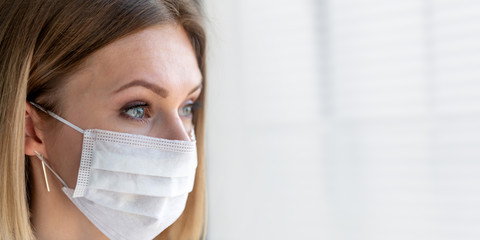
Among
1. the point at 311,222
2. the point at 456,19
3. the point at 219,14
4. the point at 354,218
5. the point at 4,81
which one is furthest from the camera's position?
the point at 219,14

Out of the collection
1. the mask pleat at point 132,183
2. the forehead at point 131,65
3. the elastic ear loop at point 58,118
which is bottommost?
the mask pleat at point 132,183

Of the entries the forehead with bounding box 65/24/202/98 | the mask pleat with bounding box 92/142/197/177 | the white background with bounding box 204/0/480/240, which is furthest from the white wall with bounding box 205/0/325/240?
the mask pleat with bounding box 92/142/197/177

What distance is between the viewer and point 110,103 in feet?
4.54

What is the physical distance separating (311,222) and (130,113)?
112 centimetres

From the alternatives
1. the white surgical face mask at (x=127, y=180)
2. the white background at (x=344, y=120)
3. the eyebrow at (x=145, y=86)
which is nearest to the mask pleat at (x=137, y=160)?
the white surgical face mask at (x=127, y=180)

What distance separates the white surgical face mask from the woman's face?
0.09 ft

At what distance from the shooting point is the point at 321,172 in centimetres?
222

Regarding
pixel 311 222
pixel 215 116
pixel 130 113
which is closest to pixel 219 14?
pixel 215 116

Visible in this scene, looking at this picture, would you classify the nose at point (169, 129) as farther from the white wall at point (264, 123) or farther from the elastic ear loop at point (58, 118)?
the white wall at point (264, 123)

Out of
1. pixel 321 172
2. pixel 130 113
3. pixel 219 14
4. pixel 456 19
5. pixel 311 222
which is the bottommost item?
pixel 311 222

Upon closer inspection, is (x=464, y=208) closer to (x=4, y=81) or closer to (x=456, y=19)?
(x=456, y=19)

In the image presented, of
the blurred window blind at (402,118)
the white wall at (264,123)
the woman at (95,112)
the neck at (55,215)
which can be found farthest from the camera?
the white wall at (264,123)

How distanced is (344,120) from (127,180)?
3.44ft

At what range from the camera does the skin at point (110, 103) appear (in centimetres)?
138
